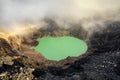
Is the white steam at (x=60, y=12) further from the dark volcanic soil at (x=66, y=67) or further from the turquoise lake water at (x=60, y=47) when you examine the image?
the dark volcanic soil at (x=66, y=67)

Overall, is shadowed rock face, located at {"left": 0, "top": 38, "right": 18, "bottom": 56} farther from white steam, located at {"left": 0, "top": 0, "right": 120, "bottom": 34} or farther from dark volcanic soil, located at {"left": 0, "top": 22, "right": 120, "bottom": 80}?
white steam, located at {"left": 0, "top": 0, "right": 120, "bottom": 34}

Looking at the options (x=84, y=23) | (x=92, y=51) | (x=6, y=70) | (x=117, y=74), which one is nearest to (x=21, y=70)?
(x=6, y=70)

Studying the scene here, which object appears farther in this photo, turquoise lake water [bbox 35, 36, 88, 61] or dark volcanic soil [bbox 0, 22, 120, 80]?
turquoise lake water [bbox 35, 36, 88, 61]

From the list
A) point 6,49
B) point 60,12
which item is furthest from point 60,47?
point 60,12

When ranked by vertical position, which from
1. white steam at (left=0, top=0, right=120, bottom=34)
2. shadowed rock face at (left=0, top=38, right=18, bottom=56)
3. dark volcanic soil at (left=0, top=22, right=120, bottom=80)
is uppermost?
A: white steam at (left=0, top=0, right=120, bottom=34)

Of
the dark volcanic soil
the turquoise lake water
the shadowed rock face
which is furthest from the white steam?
the dark volcanic soil

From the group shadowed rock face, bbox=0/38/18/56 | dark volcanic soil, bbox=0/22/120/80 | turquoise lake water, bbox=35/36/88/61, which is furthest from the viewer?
turquoise lake water, bbox=35/36/88/61

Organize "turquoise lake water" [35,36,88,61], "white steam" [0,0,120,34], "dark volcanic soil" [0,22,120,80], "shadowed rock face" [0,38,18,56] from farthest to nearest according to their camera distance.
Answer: "white steam" [0,0,120,34] < "turquoise lake water" [35,36,88,61] < "shadowed rock face" [0,38,18,56] < "dark volcanic soil" [0,22,120,80]

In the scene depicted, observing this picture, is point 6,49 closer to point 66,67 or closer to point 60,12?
point 66,67

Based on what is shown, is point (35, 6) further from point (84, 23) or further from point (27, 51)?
point (27, 51)
